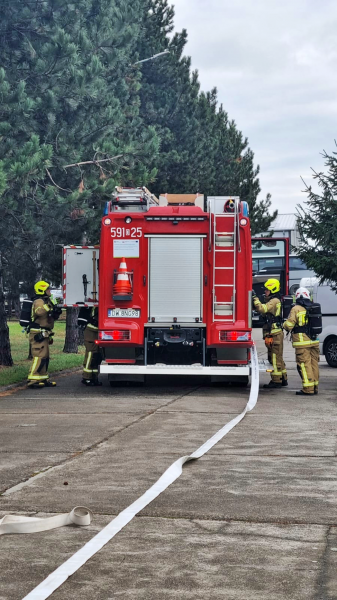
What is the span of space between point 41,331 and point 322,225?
5.81m

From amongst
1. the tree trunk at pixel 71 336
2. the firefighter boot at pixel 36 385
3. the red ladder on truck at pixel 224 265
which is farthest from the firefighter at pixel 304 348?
the tree trunk at pixel 71 336

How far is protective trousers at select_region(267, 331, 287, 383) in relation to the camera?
54.2ft

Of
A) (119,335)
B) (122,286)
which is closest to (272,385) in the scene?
(119,335)

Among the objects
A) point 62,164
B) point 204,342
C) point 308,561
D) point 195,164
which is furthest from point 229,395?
point 195,164

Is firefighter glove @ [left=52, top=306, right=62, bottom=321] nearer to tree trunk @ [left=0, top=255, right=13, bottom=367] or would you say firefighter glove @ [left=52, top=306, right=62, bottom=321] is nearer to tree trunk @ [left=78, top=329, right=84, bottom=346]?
tree trunk @ [left=0, top=255, right=13, bottom=367]

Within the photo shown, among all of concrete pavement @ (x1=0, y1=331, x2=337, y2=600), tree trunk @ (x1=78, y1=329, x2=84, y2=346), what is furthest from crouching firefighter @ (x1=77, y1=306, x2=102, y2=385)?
tree trunk @ (x1=78, y1=329, x2=84, y2=346)

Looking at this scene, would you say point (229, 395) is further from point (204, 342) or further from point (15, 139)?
point (15, 139)

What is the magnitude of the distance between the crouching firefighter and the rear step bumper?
1.11m

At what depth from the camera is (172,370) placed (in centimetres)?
1530

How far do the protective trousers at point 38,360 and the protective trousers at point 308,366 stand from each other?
14.1ft

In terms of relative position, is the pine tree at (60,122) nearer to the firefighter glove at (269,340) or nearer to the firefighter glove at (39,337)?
the firefighter glove at (39,337)

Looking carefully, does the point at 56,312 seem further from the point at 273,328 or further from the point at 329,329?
the point at 329,329

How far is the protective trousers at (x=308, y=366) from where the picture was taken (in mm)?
15477

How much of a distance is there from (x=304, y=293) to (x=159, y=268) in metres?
2.43
